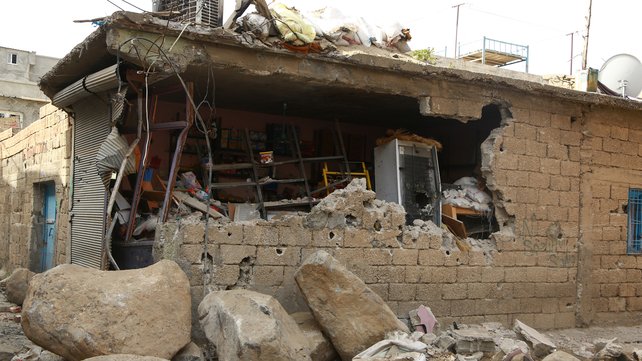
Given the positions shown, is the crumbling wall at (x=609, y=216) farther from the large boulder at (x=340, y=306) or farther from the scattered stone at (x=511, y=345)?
the large boulder at (x=340, y=306)

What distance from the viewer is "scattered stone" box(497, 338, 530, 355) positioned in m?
A: 6.45

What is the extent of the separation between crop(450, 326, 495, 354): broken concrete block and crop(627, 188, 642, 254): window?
3.76m

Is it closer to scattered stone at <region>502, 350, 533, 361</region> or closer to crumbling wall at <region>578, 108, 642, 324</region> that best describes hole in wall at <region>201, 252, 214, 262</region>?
scattered stone at <region>502, 350, 533, 361</region>

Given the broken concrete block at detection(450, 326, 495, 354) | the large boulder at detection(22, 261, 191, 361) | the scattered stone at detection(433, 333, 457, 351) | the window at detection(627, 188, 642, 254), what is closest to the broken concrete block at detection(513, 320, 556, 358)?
the broken concrete block at detection(450, 326, 495, 354)

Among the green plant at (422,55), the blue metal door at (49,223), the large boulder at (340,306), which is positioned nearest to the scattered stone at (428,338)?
the large boulder at (340,306)

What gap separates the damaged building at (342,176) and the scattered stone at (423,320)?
0.26 m

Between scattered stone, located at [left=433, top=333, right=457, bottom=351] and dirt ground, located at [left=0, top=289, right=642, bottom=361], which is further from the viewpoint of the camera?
dirt ground, located at [left=0, top=289, right=642, bottom=361]

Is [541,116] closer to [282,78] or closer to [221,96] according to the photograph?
[282,78]

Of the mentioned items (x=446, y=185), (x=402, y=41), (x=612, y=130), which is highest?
(x=402, y=41)

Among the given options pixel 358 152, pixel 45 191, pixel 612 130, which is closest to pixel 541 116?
pixel 612 130

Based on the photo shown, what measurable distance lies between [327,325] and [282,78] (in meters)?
2.73

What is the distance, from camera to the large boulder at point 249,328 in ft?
16.1

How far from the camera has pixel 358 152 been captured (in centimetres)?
1051

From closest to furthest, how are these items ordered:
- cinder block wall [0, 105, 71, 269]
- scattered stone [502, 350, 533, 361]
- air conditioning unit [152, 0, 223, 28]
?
scattered stone [502, 350, 533, 361]
air conditioning unit [152, 0, 223, 28]
cinder block wall [0, 105, 71, 269]
